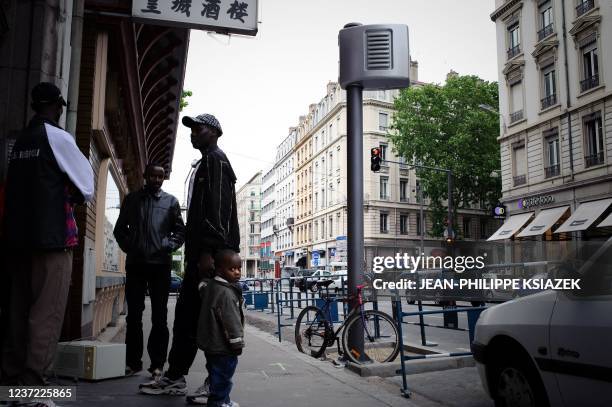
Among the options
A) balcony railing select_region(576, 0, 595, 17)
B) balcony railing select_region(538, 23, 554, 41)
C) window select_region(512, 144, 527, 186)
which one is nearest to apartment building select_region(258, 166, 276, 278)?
window select_region(512, 144, 527, 186)

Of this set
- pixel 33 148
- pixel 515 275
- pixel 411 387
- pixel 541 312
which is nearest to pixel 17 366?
pixel 33 148

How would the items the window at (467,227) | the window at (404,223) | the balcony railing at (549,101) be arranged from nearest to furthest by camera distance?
the balcony railing at (549,101) < the window at (404,223) < the window at (467,227)

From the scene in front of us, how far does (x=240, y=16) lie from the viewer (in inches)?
293

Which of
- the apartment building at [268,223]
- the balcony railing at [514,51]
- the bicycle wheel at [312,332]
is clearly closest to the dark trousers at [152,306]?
the bicycle wheel at [312,332]

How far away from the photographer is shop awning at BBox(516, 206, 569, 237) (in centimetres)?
2747

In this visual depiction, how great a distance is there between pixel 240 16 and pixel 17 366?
5.21 metres

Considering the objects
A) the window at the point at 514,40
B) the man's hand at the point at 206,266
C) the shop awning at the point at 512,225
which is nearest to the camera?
the man's hand at the point at 206,266

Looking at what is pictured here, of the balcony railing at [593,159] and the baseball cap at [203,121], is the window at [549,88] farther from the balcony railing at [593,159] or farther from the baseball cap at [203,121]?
the baseball cap at [203,121]

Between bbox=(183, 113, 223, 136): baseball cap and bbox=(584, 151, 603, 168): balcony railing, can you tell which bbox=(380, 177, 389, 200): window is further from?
bbox=(183, 113, 223, 136): baseball cap

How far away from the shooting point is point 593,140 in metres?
25.9

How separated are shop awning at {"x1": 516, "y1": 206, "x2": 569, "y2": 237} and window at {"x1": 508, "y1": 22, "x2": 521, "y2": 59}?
921cm

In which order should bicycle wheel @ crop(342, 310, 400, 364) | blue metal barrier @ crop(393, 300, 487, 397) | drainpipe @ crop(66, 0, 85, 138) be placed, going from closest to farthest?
blue metal barrier @ crop(393, 300, 487, 397)
drainpipe @ crop(66, 0, 85, 138)
bicycle wheel @ crop(342, 310, 400, 364)

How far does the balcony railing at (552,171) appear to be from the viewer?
28.1 meters

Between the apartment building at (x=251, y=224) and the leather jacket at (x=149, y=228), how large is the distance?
110m
